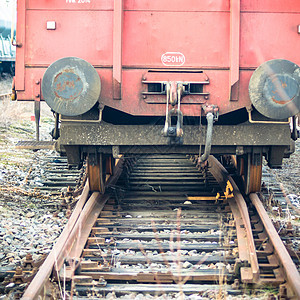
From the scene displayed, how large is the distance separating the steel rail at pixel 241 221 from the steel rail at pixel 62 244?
1.64 m

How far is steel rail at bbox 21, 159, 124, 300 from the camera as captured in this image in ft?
12.7

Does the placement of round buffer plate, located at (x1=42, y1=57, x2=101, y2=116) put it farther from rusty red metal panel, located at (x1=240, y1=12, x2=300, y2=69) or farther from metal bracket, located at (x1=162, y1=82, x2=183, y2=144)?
rusty red metal panel, located at (x1=240, y1=12, x2=300, y2=69)

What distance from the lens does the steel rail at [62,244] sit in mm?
3879

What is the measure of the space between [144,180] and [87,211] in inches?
98.6

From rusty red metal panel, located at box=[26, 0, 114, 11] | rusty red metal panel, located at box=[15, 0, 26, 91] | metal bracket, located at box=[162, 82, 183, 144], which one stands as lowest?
metal bracket, located at box=[162, 82, 183, 144]

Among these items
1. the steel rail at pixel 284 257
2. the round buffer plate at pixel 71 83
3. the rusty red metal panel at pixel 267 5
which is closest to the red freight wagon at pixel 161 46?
the rusty red metal panel at pixel 267 5

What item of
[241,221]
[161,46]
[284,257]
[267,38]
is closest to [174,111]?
[161,46]

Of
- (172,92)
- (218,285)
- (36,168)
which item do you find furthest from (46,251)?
(36,168)

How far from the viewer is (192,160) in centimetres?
1027

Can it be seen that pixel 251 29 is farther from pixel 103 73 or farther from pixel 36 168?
pixel 36 168

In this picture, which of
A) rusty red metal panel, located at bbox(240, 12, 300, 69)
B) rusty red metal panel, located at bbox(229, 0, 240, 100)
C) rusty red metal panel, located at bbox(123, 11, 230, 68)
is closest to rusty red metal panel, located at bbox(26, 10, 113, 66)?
rusty red metal panel, located at bbox(123, 11, 230, 68)

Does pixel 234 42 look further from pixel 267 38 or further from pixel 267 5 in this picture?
pixel 267 5

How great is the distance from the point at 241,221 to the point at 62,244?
2179mm

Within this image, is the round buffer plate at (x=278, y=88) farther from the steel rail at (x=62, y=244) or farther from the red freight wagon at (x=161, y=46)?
the steel rail at (x=62, y=244)
